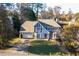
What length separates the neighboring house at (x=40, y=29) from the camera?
6.38ft

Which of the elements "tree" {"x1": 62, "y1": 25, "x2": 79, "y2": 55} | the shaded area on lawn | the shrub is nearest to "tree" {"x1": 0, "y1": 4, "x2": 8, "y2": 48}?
the shrub

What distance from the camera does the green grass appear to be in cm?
193

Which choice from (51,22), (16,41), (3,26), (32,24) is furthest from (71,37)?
(3,26)

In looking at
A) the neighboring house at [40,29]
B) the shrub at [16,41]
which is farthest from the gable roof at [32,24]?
the shrub at [16,41]

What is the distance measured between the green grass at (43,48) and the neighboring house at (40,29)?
0.14ft

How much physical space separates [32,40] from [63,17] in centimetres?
31

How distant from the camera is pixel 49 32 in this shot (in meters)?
1.95

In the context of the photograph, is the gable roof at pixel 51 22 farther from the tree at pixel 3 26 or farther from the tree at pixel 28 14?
the tree at pixel 3 26

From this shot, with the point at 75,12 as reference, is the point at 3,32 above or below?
below

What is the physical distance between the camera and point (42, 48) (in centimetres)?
195

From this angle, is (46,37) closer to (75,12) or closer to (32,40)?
(32,40)

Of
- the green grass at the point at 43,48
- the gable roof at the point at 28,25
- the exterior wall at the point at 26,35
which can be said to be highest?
the gable roof at the point at 28,25

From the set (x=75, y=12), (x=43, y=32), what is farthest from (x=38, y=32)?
(x=75, y=12)

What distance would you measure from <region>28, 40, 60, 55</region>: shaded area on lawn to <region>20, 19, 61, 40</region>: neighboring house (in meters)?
0.04
